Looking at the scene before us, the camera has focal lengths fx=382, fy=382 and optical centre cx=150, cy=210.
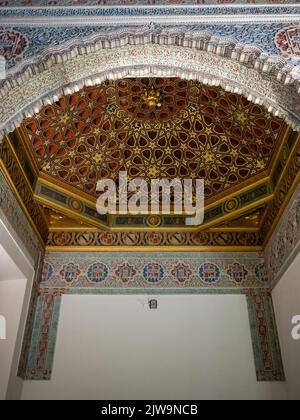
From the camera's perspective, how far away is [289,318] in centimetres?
385

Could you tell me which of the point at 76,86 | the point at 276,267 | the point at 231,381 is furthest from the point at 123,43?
the point at 231,381

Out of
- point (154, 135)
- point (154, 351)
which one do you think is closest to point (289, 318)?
point (154, 351)

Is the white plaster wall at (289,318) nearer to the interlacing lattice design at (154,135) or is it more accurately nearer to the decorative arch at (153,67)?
the interlacing lattice design at (154,135)

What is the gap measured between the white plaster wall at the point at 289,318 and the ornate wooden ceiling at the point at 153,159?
71 centimetres

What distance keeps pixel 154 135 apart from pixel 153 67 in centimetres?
180

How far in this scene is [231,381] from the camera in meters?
4.03

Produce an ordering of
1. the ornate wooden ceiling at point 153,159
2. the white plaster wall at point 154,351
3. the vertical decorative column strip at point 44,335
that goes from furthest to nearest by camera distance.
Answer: the vertical decorative column strip at point 44,335 < the white plaster wall at point 154,351 < the ornate wooden ceiling at point 153,159

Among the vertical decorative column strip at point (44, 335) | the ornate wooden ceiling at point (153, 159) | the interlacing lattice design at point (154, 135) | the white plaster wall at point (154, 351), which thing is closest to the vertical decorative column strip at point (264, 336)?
the white plaster wall at point (154, 351)

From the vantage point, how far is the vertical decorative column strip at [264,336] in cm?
405

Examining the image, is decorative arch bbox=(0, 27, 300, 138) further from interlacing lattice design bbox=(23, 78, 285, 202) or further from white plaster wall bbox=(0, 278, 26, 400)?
white plaster wall bbox=(0, 278, 26, 400)

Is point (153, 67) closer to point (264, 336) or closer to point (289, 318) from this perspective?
point (289, 318)

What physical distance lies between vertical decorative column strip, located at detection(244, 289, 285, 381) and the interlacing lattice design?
1360 mm

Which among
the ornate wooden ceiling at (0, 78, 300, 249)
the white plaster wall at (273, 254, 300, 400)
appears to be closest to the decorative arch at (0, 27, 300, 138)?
the ornate wooden ceiling at (0, 78, 300, 249)
